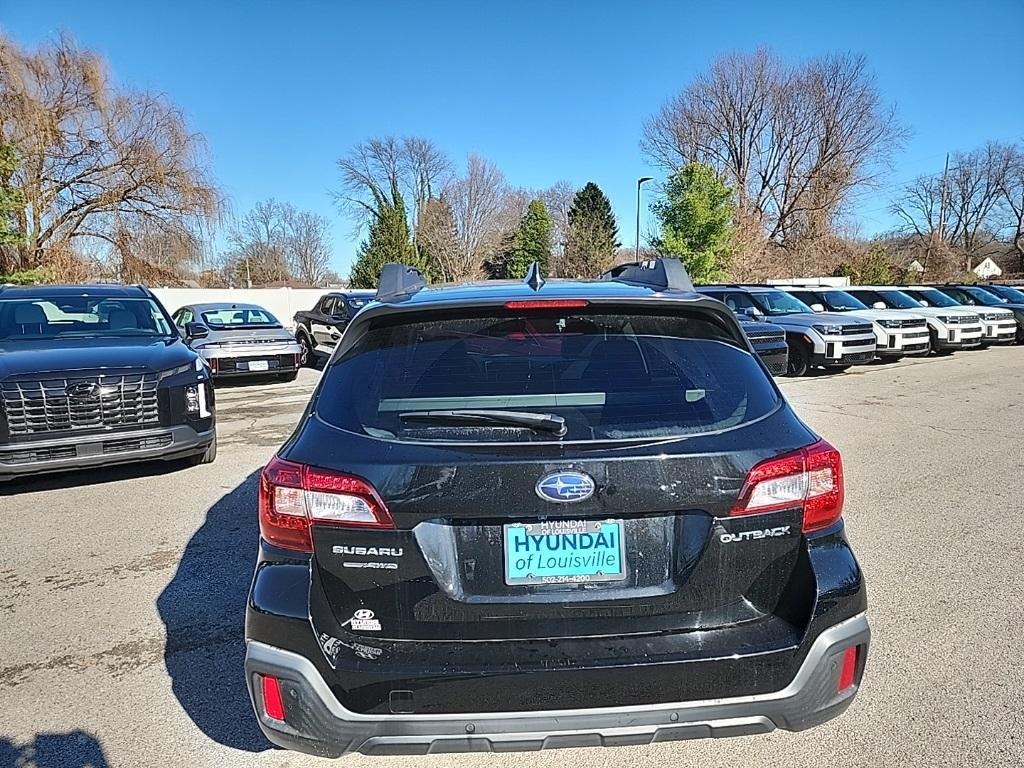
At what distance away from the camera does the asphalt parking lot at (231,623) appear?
2.65 meters

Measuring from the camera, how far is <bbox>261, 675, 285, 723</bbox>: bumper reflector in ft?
6.91

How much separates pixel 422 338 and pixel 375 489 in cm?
61

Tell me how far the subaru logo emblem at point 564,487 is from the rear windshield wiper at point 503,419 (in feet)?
0.43

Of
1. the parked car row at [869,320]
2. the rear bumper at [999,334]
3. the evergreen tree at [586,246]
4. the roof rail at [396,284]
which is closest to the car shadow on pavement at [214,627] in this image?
the roof rail at [396,284]

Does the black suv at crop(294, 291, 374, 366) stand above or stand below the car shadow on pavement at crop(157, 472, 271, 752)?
above

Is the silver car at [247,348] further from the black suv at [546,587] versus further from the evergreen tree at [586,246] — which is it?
the evergreen tree at [586,246]

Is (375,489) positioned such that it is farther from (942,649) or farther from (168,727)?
(942,649)

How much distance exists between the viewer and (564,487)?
2.05 metres

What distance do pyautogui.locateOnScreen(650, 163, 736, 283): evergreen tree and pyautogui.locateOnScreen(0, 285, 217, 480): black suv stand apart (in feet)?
90.1

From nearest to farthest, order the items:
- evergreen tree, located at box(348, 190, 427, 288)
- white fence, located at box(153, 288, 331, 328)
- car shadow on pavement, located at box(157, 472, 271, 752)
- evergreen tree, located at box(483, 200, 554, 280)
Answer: car shadow on pavement, located at box(157, 472, 271, 752)
white fence, located at box(153, 288, 331, 328)
evergreen tree, located at box(348, 190, 427, 288)
evergreen tree, located at box(483, 200, 554, 280)

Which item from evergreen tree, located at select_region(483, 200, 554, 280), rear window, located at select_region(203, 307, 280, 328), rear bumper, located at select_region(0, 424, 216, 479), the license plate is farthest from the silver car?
evergreen tree, located at select_region(483, 200, 554, 280)

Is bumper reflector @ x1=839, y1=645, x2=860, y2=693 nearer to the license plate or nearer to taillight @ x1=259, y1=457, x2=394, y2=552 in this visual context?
the license plate

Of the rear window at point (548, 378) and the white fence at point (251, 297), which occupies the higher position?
the white fence at point (251, 297)

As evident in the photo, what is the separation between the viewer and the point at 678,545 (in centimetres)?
210
